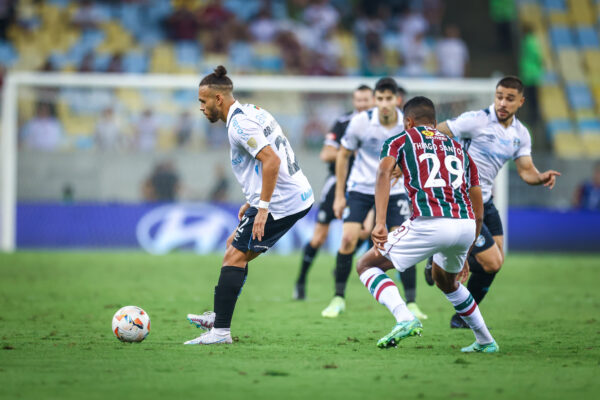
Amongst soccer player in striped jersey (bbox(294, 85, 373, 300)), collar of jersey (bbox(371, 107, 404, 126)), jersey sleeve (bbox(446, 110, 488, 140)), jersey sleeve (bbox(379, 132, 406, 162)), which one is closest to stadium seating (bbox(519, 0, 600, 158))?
soccer player in striped jersey (bbox(294, 85, 373, 300))

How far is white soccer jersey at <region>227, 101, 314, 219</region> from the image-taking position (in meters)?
6.95

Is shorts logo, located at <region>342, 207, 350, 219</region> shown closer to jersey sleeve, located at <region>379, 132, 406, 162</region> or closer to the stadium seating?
jersey sleeve, located at <region>379, 132, 406, 162</region>

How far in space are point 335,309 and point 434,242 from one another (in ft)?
10.5

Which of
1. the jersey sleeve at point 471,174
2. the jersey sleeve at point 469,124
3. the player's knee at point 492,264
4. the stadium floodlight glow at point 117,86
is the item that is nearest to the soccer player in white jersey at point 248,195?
the jersey sleeve at point 471,174

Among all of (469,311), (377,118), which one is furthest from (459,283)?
(377,118)

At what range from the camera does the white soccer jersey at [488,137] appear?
26.4 feet

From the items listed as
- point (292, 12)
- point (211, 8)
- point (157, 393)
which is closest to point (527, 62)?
point (292, 12)

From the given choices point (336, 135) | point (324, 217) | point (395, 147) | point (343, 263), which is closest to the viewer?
point (395, 147)

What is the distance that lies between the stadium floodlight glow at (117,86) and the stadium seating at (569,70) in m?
4.13

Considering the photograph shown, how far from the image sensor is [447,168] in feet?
21.3

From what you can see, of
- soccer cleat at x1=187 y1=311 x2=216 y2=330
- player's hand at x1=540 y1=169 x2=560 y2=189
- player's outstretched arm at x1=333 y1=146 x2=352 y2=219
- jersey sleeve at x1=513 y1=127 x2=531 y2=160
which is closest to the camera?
soccer cleat at x1=187 y1=311 x2=216 y2=330

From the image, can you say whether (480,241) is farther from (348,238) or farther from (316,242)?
(316,242)

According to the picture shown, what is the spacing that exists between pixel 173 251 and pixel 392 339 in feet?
41.8

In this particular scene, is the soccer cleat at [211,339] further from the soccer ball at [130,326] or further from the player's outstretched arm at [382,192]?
the player's outstretched arm at [382,192]
